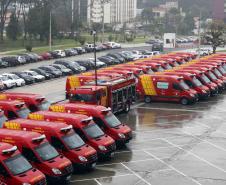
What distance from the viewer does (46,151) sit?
21.3 metres

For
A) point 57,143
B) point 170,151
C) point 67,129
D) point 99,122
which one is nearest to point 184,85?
point 170,151

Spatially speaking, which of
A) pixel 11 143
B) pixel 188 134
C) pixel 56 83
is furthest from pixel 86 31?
pixel 11 143

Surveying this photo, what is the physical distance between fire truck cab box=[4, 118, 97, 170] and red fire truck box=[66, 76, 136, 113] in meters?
9.68

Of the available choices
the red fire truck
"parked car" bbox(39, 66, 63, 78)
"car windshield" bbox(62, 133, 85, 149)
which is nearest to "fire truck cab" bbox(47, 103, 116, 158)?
"car windshield" bbox(62, 133, 85, 149)

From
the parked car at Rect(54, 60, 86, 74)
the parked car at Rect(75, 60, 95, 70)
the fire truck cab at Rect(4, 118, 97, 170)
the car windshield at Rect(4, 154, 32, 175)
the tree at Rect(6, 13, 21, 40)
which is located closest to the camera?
the car windshield at Rect(4, 154, 32, 175)

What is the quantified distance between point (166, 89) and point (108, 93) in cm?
744

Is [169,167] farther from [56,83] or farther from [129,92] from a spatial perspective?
[56,83]

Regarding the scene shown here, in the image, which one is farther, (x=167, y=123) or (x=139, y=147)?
(x=167, y=123)

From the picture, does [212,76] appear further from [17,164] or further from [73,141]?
[17,164]

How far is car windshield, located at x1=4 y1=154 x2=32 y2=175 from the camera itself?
63.5ft

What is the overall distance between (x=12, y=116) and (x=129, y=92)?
9.97m

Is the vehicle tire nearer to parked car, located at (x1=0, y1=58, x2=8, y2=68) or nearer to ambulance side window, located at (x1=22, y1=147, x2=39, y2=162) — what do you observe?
ambulance side window, located at (x1=22, y1=147, x2=39, y2=162)

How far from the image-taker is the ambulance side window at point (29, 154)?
20.9m

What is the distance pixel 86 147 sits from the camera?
2308 centimetres
